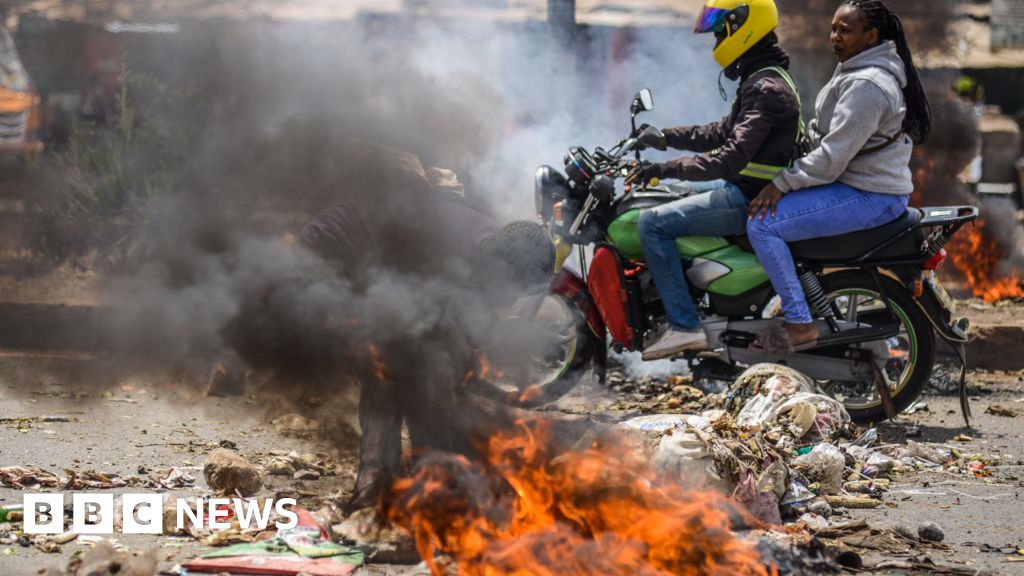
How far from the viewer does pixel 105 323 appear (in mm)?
5562

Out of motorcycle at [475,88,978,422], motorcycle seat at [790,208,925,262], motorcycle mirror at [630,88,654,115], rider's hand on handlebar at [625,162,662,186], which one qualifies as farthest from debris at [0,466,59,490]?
motorcycle seat at [790,208,925,262]

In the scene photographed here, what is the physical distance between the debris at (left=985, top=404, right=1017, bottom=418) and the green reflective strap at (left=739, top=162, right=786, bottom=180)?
2.12m

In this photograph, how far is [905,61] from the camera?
5930 mm

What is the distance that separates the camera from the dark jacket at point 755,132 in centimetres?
598

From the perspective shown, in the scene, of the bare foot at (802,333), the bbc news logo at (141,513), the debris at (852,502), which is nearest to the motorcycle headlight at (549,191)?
the bare foot at (802,333)

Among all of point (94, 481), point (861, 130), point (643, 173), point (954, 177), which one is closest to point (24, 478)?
point (94, 481)

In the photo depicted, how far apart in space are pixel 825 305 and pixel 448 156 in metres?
2.57

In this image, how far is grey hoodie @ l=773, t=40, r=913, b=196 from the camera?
576 cm

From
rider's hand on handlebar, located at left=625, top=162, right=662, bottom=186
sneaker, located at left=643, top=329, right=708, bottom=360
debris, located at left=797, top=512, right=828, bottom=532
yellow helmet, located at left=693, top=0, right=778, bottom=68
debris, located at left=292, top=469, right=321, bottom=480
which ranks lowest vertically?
debris, located at left=292, top=469, right=321, bottom=480

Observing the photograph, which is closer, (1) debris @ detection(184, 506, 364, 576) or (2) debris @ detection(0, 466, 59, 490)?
(1) debris @ detection(184, 506, 364, 576)

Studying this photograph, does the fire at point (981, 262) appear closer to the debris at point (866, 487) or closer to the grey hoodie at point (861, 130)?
the grey hoodie at point (861, 130)

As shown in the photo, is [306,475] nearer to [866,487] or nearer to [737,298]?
[866,487]

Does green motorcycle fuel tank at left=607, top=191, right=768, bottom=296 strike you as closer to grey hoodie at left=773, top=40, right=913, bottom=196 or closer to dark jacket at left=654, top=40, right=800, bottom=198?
dark jacket at left=654, top=40, right=800, bottom=198

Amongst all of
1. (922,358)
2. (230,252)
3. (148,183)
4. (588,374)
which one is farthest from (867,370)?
(148,183)
